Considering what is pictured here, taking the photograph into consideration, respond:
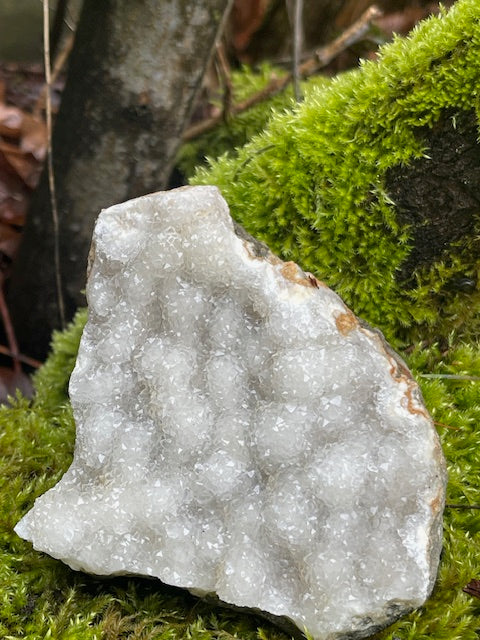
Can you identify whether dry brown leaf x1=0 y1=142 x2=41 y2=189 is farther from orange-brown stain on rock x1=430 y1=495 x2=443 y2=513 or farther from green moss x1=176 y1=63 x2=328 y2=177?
orange-brown stain on rock x1=430 y1=495 x2=443 y2=513

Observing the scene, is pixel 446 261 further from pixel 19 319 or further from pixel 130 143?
pixel 19 319

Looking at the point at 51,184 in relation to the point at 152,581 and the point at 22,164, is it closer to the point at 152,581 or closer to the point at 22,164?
the point at 22,164

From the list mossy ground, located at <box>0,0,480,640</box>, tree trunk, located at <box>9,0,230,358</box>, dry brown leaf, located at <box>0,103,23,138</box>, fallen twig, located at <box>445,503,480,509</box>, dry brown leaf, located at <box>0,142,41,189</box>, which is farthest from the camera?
dry brown leaf, located at <box>0,103,23,138</box>

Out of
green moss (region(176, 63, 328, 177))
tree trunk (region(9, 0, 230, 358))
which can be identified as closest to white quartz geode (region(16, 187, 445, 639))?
tree trunk (region(9, 0, 230, 358))

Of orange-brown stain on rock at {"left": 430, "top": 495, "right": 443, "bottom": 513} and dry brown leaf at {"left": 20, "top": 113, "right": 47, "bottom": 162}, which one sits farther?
dry brown leaf at {"left": 20, "top": 113, "right": 47, "bottom": 162}

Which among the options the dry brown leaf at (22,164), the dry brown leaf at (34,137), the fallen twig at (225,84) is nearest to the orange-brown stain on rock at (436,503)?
the fallen twig at (225,84)

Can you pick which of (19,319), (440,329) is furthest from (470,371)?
(19,319)

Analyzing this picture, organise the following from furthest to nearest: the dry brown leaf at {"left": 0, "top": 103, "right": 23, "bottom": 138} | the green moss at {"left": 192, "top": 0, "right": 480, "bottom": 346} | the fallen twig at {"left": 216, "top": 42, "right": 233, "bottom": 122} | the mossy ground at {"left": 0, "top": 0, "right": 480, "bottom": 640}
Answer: the dry brown leaf at {"left": 0, "top": 103, "right": 23, "bottom": 138} → the fallen twig at {"left": 216, "top": 42, "right": 233, "bottom": 122} → the green moss at {"left": 192, "top": 0, "right": 480, "bottom": 346} → the mossy ground at {"left": 0, "top": 0, "right": 480, "bottom": 640}

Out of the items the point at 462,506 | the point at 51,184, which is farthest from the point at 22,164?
the point at 462,506
